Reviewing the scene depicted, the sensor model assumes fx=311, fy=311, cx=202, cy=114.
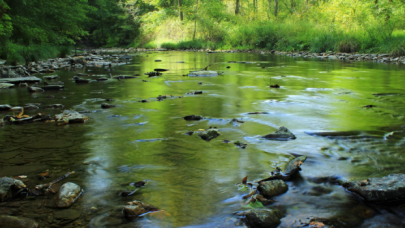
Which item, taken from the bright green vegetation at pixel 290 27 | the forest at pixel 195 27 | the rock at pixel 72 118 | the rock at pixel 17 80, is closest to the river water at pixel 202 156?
the rock at pixel 72 118

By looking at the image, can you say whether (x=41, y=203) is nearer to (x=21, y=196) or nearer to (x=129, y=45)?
(x=21, y=196)

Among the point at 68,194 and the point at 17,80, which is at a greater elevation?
the point at 17,80

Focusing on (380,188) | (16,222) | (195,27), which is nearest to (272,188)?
(380,188)

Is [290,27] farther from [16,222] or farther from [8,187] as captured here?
[16,222]

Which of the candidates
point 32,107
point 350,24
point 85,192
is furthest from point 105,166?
point 350,24

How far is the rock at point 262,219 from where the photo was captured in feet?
5.87

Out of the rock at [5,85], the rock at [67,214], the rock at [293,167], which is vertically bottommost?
the rock at [67,214]

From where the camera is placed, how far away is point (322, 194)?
2191 millimetres

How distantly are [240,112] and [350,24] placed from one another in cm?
1920

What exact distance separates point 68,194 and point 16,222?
0.35m

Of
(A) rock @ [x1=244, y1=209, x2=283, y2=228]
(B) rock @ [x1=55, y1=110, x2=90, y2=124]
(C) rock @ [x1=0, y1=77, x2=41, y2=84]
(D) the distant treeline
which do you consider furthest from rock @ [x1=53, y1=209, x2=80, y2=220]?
(D) the distant treeline

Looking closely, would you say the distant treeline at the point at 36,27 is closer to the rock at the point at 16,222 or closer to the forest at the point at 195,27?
the forest at the point at 195,27

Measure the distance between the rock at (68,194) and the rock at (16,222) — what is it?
222mm

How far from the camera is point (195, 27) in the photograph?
3341 cm
